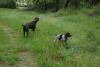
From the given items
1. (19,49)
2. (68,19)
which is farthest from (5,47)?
(68,19)

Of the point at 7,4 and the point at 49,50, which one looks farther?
the point at 7,4

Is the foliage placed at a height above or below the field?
below

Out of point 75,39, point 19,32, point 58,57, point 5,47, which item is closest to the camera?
point 58,57

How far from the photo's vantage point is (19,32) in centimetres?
2114

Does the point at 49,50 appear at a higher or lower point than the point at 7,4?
higher

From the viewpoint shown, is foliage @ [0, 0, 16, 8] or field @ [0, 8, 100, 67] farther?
foliage @ [0, 0, 16, 8]

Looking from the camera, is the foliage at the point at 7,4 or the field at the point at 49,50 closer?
the field at the point at 49,50

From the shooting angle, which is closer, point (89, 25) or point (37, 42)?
point (37, 42)

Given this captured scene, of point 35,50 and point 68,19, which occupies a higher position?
point 35,50

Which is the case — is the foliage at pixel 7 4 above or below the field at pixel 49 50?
below

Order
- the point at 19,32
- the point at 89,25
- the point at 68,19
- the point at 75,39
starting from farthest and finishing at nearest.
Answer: the point at 68,19 < the point at 89,25 < the point at 19,32 < the point at 75,39

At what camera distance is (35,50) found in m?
15.1

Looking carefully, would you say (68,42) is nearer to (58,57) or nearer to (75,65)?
(58,57)

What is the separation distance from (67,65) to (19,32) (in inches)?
372
